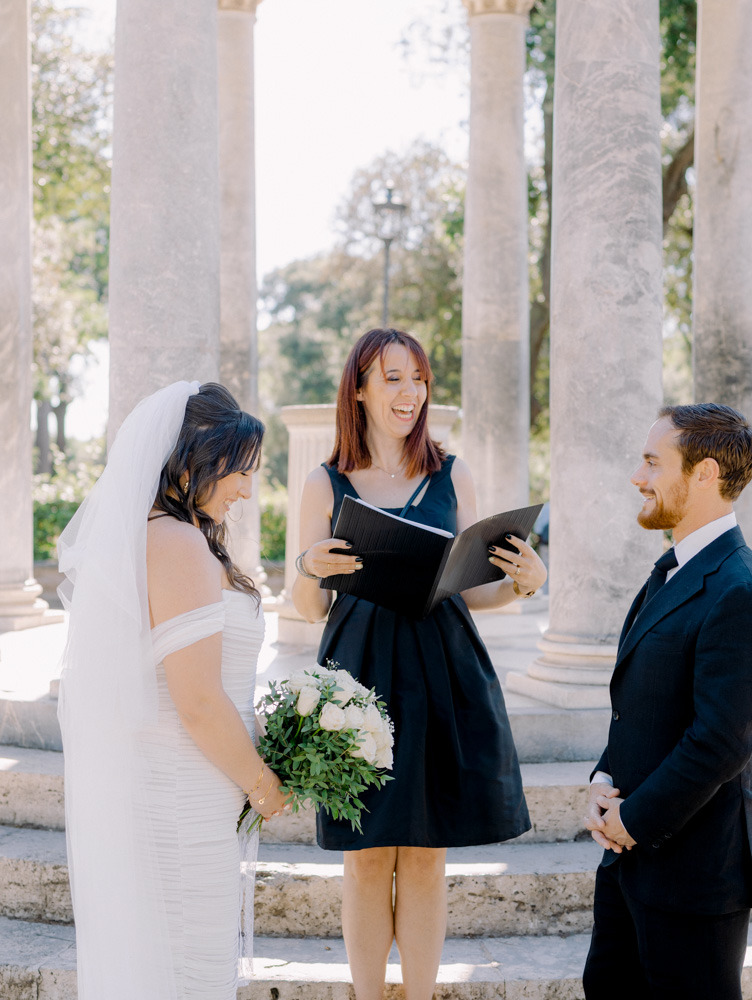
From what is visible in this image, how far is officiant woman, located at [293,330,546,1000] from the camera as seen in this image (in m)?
6.05

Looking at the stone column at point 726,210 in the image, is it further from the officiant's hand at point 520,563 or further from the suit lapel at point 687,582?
the suit lapel at point 687,582

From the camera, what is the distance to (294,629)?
1537cm

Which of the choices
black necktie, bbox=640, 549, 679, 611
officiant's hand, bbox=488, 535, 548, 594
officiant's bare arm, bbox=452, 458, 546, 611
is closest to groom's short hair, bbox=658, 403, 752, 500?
black necktie, bbox=640, 549, 679, 611

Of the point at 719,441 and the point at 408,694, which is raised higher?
the point at 719,441

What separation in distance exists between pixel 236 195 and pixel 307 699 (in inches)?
619

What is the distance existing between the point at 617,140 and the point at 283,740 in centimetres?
870

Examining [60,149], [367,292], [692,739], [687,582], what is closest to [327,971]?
[692,739]

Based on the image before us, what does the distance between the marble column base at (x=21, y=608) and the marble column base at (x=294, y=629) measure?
4.54 m

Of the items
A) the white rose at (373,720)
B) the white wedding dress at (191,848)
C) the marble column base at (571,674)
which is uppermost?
the white rose at (373,720)

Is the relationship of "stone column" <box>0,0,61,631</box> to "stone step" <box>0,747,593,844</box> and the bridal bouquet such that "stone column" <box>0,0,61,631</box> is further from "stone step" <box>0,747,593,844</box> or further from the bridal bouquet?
the bridal bouquet

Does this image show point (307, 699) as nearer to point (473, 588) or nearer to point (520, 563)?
point (520, 563)

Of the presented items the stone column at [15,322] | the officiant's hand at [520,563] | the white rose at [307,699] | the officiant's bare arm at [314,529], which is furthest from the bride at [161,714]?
the stone column at [15,322]

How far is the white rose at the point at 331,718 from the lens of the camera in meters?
4.85

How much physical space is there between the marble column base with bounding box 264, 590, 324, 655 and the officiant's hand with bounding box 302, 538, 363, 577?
8.88 metres
